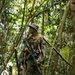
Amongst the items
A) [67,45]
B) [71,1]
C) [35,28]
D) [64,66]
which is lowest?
[64,66]

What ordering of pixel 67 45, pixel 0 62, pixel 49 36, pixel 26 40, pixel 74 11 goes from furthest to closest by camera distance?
pixel 49 36, pixel 67 45, pixel 26 40, pixel 0 62, pixel 74 11

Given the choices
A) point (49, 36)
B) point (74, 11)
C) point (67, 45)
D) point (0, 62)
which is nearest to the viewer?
point (74, 11)

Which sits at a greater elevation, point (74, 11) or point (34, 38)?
point (74, 11)

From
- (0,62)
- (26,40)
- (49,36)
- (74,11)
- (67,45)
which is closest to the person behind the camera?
(74,11)

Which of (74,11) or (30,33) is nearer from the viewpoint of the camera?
(74,11)

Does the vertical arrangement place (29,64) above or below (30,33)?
below

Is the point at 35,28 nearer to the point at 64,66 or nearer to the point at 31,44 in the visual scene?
the point at 31,44

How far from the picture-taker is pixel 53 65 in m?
5.32

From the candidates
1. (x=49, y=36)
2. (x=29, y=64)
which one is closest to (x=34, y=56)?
(x=29, y=64)

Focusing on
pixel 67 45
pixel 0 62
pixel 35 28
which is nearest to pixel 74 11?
pixel 0 62

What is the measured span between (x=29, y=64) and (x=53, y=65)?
1.33 ft

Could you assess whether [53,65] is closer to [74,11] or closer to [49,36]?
[49,36]

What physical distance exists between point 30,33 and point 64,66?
46.5 inches

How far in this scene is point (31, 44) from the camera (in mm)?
5195
